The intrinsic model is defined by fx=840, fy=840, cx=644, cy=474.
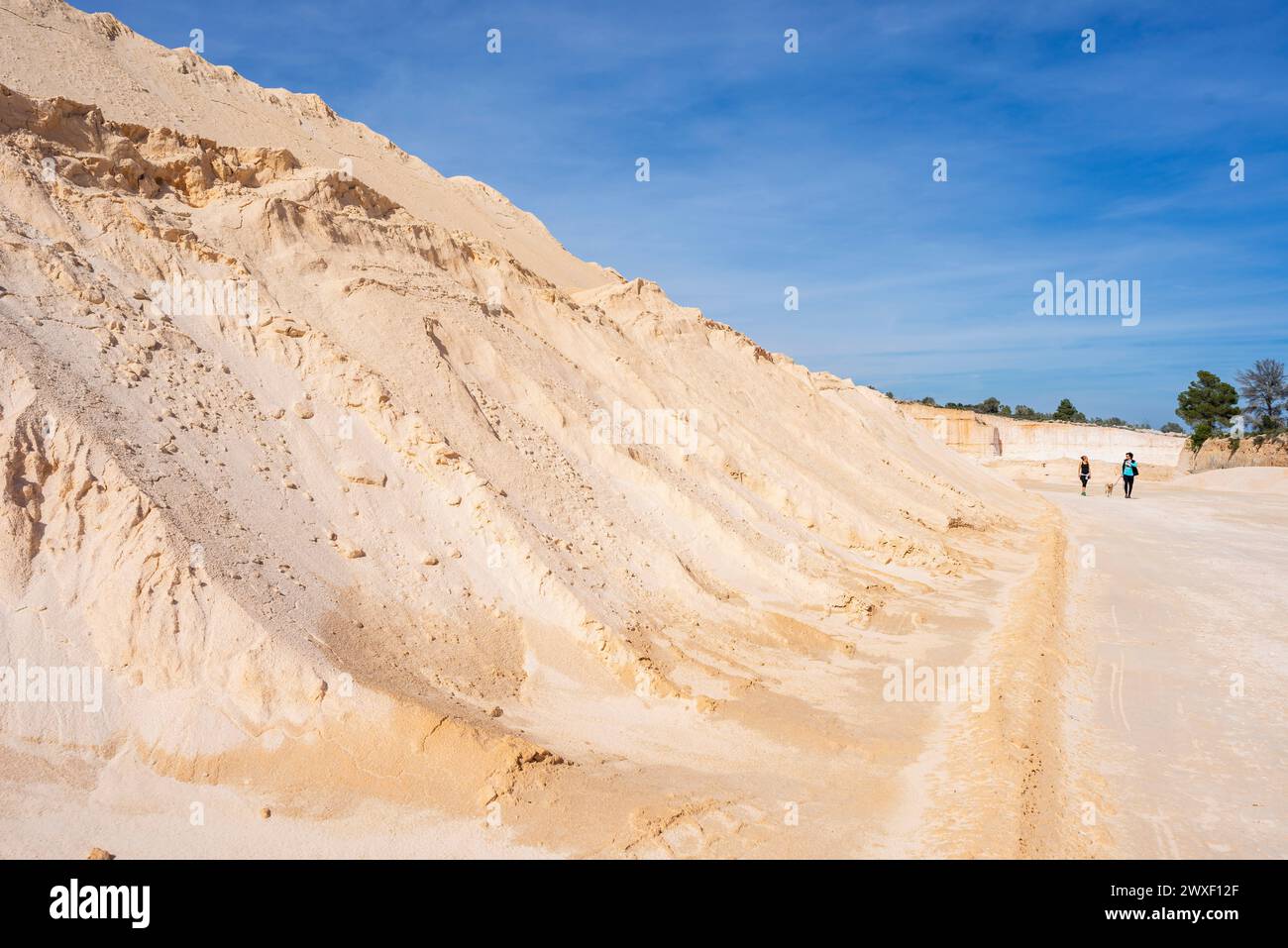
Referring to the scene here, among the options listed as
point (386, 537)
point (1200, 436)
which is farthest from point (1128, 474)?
point (386, 537)

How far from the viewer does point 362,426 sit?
912cm

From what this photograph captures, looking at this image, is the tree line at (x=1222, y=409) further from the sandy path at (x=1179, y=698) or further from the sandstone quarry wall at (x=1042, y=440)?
the sandy path at (x=1179, y=698)

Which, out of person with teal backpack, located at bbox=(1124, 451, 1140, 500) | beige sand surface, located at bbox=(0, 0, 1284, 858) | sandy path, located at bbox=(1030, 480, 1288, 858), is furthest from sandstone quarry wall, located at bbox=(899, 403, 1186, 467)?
beige sand surface, located at bbox=(0, 0, 1284, 858)

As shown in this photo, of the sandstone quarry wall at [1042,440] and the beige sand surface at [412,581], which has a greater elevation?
the sandstone quarry wall at [1042,440]

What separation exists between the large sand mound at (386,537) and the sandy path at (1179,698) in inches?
31.8

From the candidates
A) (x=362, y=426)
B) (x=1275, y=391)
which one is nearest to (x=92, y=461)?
(x=362, y=426)

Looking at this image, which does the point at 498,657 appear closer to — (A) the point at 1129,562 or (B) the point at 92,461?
(B) the point at 92,461

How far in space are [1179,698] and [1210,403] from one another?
5069 centimetres

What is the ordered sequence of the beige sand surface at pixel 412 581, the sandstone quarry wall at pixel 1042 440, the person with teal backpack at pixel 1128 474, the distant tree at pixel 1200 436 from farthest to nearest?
the sandstone quarry wall at pixel 1042 440 < the distant tree at pixel 1200 436 < the person with teal backpack at pixel 1128 474 < the beige sand surface at pixel 412 581

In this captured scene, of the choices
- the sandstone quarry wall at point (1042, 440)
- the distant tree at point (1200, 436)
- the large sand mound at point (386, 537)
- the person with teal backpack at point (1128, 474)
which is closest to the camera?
the large sand mound at point (386, 537)

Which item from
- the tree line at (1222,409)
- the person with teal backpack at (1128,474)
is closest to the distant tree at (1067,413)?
the tree line at (1222,409)

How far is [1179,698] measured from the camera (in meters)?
7.99

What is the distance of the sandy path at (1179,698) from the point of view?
5516 mm
